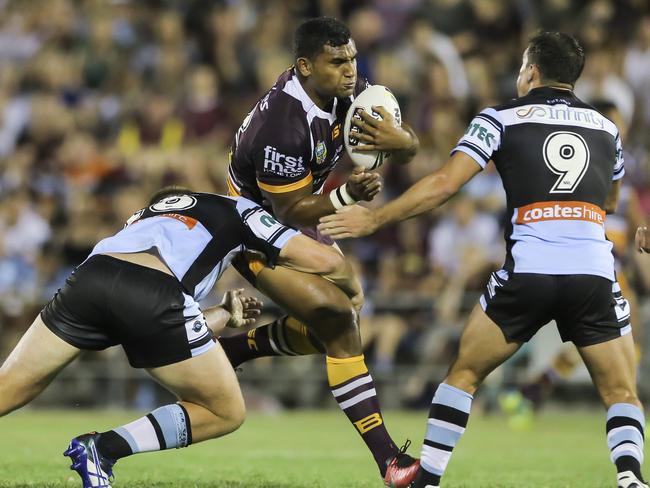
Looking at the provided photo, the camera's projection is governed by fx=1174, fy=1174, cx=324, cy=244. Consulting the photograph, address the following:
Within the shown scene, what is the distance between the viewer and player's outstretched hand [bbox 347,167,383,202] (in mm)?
6645

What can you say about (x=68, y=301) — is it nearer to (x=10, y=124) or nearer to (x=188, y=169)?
(x=188, y=169)

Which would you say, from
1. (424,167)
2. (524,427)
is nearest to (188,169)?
(424,167)

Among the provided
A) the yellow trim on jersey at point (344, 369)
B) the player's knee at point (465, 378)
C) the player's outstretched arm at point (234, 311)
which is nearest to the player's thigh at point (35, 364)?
the player's outstretched arm at point (234, 311)

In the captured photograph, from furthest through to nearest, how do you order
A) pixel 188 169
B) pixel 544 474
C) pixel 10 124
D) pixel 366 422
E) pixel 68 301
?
pixel 10 124 → pixel 188 169 → pixel 544 474 → pixel 366 422 → pixel 68 301

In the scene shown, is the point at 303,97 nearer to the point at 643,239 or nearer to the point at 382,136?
the point at 382,136

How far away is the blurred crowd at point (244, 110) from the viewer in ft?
45.5

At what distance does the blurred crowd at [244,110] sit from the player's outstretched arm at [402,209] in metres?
5.87

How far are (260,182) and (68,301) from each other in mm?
1709

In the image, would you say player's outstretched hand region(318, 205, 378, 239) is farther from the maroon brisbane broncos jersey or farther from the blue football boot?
the blue football boot

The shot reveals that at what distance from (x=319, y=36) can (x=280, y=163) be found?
797 mm

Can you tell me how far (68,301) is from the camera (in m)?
5.92

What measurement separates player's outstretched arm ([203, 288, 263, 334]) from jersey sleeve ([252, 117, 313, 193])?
0.70 meters

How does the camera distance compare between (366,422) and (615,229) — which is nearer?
(366,422)

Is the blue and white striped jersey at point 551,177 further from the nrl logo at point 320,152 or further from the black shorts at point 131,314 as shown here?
the black shorts at point 131,314
